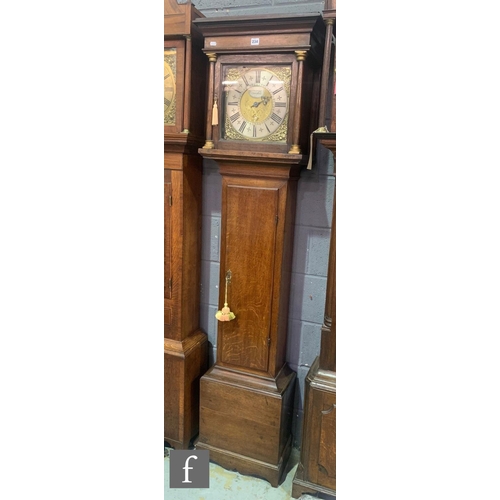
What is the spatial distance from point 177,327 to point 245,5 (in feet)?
2.95

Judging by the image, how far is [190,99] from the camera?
1039 millimetres

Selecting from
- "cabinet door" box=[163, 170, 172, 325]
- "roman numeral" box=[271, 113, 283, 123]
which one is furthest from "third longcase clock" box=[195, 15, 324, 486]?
"cabinet door" box=[163, 170, 172, 325]

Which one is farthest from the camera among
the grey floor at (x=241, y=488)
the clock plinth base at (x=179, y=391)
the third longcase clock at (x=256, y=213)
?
the clock plinth base at (x=179, y=391)

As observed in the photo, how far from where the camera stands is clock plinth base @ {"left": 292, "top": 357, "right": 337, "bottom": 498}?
1032mm

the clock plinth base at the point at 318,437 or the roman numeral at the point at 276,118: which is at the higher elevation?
the roman numeral at the point at 276,118

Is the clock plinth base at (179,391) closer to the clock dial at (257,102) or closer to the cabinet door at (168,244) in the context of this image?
the cabinet door at (168,244)

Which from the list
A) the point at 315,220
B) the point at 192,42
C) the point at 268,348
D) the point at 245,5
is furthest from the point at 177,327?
the point at 245,5

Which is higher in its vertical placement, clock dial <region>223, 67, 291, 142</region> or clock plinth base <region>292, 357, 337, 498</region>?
clock dial <region>223, 67, 291, 142</region>

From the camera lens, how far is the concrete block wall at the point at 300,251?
1.10m

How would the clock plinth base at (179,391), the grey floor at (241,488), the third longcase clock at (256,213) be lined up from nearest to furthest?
the third longcase clock at (256,213), the grey floor at (241,488), the clock plinth base at (179,391)

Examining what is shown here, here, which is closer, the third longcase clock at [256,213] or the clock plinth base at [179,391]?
the third longcase clock at [256,213]

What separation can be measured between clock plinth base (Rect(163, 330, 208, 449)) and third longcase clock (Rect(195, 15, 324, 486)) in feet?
0.16

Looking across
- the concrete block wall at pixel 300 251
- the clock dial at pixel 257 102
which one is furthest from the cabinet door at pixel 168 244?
the clock dial at pixel 257 102

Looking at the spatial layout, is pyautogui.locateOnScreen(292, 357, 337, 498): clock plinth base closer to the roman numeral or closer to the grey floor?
the grey floor
